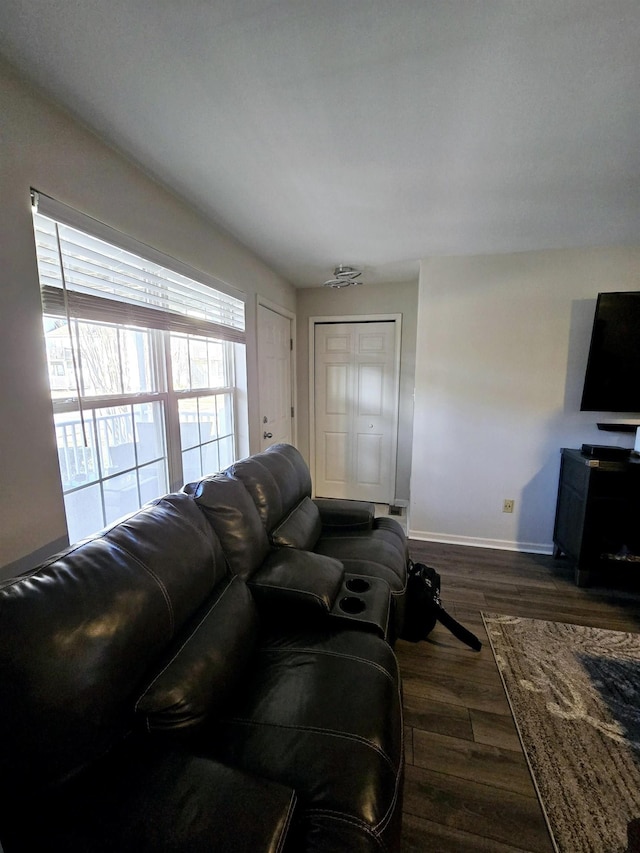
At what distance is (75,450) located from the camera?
1371mm

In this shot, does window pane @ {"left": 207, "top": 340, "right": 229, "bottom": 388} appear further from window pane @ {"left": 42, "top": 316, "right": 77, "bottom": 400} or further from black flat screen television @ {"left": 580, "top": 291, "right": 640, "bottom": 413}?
black flat screen television @ {"left": 580, "top": 291, "right": 640, "bottom": 413}

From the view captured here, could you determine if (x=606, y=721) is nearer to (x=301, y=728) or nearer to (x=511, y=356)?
(x=301, y=728)

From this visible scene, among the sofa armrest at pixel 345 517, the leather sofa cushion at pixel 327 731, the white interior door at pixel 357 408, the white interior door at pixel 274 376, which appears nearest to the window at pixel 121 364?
the white interior door at pixel 274 376

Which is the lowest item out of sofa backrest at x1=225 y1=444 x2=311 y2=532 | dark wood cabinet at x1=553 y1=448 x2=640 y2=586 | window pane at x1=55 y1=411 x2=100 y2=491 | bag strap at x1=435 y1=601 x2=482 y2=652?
bag strap at x1=435 y1=601 x2=482 y2=652

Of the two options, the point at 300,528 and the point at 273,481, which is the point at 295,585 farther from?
the point at 273,481

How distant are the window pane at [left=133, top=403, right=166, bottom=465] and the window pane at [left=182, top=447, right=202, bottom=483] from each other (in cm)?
17

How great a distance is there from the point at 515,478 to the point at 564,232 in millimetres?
1765

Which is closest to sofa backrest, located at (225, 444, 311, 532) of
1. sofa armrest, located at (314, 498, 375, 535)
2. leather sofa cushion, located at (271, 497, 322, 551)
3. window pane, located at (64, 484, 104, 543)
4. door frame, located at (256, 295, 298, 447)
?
leather sofa cushion, located at (271, 497, 322, 551)

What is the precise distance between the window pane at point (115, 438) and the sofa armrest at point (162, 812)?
111cm

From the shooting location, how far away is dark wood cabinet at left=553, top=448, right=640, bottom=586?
223cm

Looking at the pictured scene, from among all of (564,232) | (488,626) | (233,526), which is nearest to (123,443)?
(233,526)

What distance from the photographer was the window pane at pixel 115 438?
152 centimetres

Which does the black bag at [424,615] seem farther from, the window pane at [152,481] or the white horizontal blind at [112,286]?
the white horizontal blind at [112,286]

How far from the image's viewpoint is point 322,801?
73 centimetres
